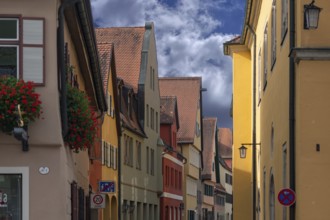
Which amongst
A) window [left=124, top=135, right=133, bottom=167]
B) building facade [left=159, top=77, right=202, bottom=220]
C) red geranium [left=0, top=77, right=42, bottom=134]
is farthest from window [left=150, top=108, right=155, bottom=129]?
red geranium [left=0, top=77, right=42, bottom=134]

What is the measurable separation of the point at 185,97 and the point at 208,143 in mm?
15768

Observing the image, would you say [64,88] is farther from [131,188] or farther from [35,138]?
[131,188]

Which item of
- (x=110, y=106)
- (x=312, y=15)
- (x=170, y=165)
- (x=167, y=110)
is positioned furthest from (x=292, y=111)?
(x=167, y=110)

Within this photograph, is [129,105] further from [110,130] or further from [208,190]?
[208,190]

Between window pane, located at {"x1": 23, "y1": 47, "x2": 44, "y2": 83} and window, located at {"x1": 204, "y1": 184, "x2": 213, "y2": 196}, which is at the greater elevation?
window pane, located at {"x1": 23, "y1": 47, "x2": 44, "y2": 83}

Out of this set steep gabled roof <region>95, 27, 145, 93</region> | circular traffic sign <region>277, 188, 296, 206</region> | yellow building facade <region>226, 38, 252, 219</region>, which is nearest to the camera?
circular traffic sign <region>277, 188, 296, 206</region>

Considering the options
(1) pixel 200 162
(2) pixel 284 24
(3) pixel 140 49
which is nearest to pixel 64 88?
(2) pixel 284 24

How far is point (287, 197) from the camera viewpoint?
66.3 feet

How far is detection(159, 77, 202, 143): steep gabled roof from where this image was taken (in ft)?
248

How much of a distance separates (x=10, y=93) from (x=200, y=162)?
67.2 m

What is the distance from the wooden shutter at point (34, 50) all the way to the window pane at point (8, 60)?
20 cm

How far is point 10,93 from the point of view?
52.2 ft

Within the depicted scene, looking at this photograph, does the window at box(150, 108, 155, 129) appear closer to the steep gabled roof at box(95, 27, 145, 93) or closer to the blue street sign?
the steep gabled roof at box(95, 27, 145, 93)

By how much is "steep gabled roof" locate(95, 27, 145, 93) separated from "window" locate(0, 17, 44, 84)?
36267 millimetres
